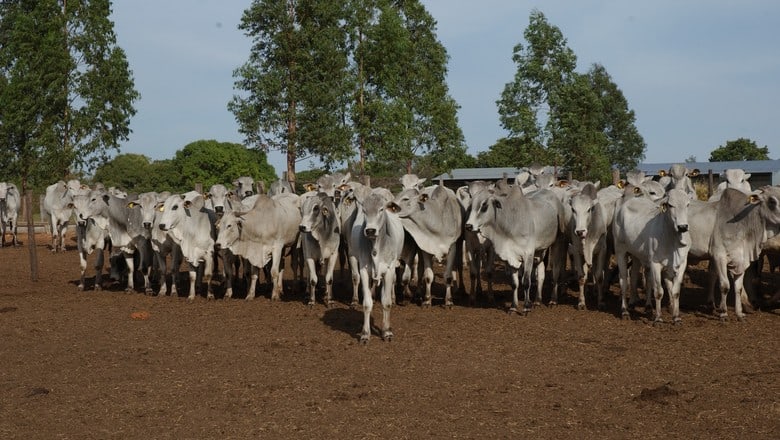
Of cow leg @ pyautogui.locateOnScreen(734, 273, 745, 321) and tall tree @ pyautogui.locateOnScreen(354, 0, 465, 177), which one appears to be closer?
cow leg @ pyautogui.locateOnScreen(734, 273, 745, 321)

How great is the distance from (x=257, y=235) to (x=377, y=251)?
15.7ft

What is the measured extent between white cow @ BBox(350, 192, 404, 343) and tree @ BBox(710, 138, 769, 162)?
7284 cm

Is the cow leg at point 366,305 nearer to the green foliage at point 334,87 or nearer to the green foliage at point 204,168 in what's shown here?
the green foliage at point 334,87

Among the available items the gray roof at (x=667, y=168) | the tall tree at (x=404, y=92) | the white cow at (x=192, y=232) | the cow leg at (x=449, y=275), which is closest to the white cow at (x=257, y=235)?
the white cow at (x=192, y=232)

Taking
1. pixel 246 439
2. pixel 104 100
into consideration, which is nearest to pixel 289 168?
pixel 104 100

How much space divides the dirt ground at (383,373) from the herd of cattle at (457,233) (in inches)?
27.6

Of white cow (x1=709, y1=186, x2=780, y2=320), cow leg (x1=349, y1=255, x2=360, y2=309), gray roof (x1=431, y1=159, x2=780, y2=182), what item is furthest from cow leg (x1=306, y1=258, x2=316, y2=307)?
gray roof (x1=431, y1=159, x2=780, y2=182)

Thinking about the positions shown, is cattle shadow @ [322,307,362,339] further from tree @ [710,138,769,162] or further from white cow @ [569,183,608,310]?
tree @ [710,138,769,162]

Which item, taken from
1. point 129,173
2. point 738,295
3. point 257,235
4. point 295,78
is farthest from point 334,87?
point 129,173

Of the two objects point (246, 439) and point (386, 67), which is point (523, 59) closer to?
point (386, 67)

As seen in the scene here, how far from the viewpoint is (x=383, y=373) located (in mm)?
9984

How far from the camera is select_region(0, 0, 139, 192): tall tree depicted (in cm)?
3325

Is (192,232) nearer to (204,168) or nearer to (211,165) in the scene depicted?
(211,165)

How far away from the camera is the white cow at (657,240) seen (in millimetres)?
12469
